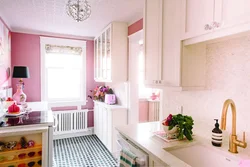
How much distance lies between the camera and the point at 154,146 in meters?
1.34

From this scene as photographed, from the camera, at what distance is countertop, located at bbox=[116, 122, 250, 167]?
113cm

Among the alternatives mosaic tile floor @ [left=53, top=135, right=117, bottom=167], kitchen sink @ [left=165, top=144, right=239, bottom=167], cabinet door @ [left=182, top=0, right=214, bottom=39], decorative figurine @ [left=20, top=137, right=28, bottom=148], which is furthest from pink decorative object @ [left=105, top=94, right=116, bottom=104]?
cabinet door @ [left=182, top=0, right=214, bottom=39]

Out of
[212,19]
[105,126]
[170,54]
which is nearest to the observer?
[212,19]

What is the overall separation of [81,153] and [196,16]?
3070 millimetres

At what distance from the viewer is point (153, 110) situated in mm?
3963

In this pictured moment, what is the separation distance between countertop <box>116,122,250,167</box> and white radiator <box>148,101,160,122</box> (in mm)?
2082

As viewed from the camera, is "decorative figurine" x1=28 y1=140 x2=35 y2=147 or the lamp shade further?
the lamp shade

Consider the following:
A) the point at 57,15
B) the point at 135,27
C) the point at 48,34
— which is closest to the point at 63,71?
the point at 48,34

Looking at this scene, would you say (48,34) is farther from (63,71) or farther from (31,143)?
(31,143)

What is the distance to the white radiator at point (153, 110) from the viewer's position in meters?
3.95

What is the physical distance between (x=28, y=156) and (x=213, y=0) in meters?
2.32

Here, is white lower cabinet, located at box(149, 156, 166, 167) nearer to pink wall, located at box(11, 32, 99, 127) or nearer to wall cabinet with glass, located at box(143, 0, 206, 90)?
wall cabinet with glass, located at box(143, 0, 206, 90)

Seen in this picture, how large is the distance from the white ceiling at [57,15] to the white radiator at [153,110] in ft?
6.30

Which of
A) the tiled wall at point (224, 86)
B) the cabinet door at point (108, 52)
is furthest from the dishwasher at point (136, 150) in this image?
the cabinet door at point (108, 52)
